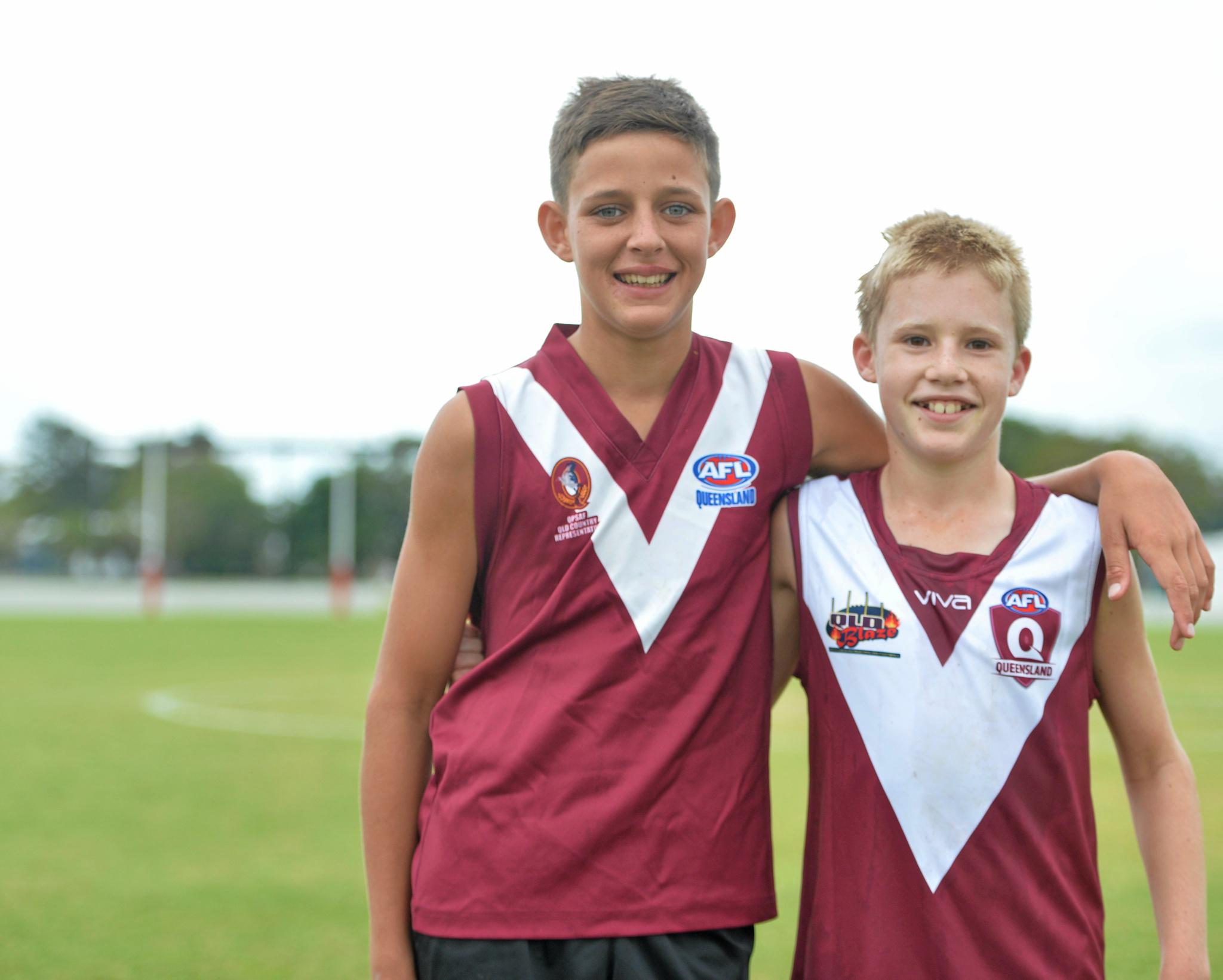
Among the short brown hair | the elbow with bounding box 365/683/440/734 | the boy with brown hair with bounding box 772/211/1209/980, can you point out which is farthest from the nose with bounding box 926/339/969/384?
the elbow with bounding box 365/683/440/734

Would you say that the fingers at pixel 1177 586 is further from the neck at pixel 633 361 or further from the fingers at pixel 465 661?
the fingers at pixel 465 661

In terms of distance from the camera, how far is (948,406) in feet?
7.02

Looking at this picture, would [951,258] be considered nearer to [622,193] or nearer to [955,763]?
[622,193]

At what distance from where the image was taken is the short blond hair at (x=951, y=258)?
2.17 m

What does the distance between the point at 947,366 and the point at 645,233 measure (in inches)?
20.9

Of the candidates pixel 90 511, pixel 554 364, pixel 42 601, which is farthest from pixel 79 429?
pixel 554 364

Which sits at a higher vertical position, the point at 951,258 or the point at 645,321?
the point at 951,258

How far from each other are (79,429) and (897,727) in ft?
234

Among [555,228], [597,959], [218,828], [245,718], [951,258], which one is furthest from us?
[245,718]

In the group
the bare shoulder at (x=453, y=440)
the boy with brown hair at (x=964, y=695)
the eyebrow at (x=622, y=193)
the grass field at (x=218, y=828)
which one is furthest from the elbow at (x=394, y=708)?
the grass field at (x=218, y=828)

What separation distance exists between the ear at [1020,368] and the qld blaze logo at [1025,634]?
0.37 m

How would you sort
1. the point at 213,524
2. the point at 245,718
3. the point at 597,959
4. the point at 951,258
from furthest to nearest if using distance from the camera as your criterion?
1. the point at 213,524
2. the point at 245,718
3. the point at 951,258
4. the point at 597,959

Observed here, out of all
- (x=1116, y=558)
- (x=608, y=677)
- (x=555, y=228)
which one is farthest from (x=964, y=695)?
(x=555, y=228)

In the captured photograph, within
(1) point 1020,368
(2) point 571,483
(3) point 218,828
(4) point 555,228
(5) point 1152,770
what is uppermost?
(4) point 555,228
